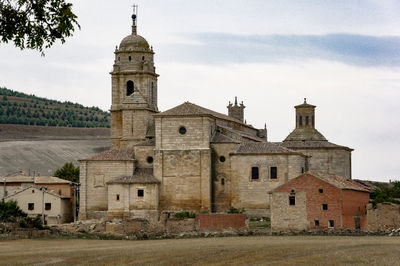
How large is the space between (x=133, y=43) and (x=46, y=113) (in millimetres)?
92087

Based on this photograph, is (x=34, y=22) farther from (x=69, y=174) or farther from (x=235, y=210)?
(x=69, y=174)

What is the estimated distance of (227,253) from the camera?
35.8 meters

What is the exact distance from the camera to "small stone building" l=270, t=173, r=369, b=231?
50.4m

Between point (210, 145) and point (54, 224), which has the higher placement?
point (210, 145)

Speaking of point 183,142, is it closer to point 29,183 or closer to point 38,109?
point 29,183

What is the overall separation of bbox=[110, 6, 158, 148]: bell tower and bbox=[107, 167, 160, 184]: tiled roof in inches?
208

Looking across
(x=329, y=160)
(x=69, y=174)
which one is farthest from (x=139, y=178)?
(x=69, y=174)

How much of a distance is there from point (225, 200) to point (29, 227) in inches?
548

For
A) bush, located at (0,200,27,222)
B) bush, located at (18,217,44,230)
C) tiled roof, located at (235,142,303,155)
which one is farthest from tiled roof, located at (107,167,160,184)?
bush, located at (0,200,27,222)

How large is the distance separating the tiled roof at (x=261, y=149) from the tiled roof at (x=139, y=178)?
628cm

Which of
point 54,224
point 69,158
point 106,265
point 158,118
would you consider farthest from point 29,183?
point 69,158

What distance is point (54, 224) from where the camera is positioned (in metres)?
59.3

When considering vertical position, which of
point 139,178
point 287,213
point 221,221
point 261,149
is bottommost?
point 221,221

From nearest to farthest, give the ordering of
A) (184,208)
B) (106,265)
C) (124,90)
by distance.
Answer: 1. (106,265)
2. (184,208)
3. (124,90)
